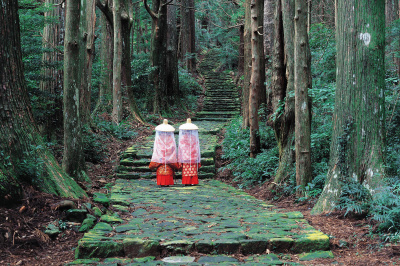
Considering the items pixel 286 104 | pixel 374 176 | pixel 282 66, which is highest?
pixel 282 66

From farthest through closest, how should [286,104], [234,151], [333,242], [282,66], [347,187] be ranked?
[234,151]
[282,66]
[286,104]
[347,187]
[333,242]

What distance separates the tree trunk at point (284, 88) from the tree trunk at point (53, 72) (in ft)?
20.1

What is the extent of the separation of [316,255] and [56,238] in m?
3.27

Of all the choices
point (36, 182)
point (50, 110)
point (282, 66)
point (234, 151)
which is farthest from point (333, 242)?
point (50, 110)

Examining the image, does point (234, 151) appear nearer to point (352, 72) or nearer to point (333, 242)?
point (352, 72)

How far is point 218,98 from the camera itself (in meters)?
22.8

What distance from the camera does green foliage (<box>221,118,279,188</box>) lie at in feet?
31.0

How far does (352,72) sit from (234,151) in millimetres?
6263

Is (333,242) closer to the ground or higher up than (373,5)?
closer to the ground

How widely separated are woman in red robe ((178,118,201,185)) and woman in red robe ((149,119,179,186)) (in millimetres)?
221

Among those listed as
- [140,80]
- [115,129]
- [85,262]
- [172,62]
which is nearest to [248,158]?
[115,129]

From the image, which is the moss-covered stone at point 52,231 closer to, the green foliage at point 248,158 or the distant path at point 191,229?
the distant path at point 191,229

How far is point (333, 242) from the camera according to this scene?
4707 mm

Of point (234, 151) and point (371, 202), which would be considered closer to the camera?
point (371, 202)
